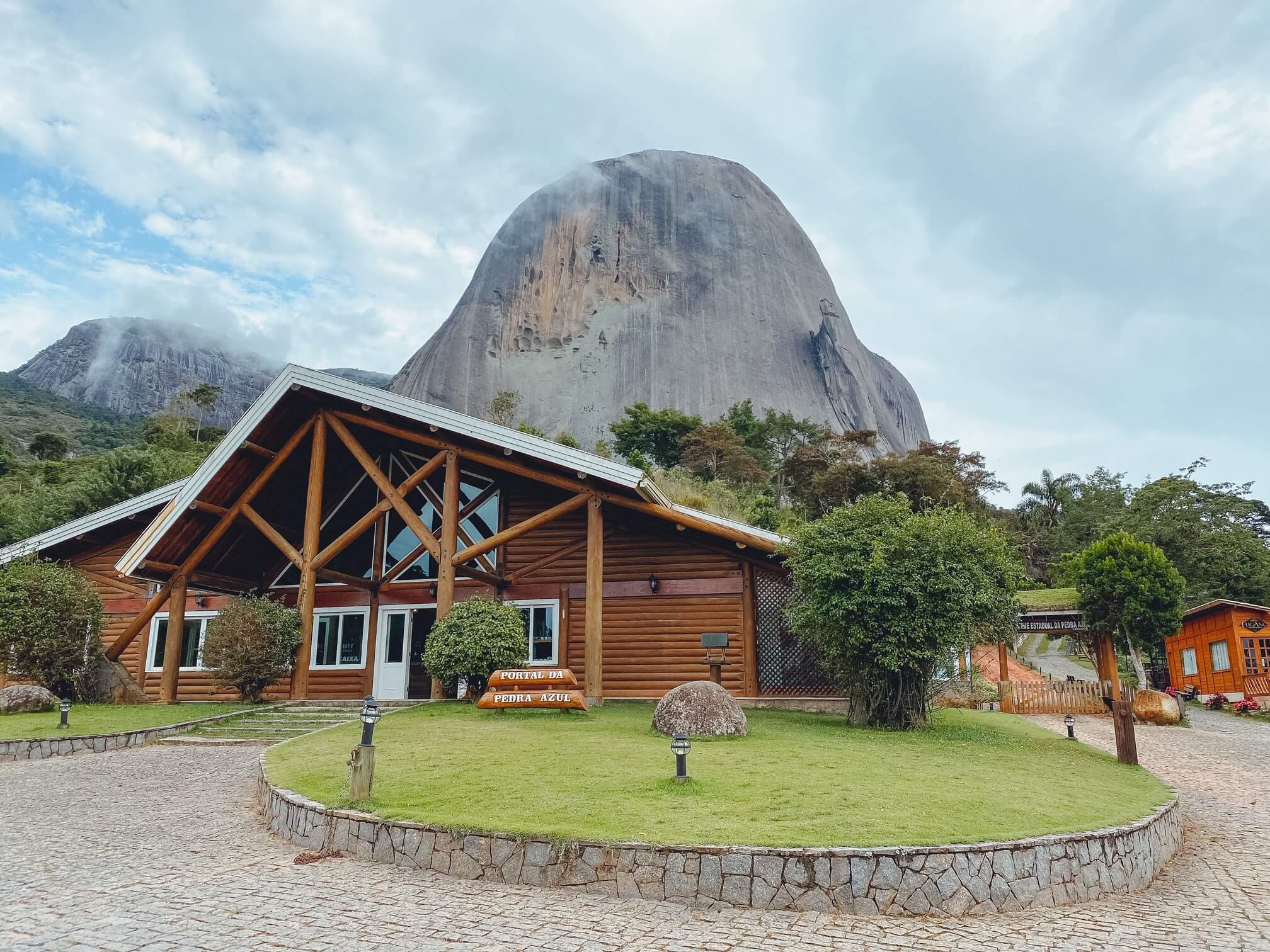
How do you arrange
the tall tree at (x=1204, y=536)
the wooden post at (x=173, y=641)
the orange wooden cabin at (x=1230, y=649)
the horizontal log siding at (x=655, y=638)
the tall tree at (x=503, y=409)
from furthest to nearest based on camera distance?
the tall tree at (x=503, y=409) < the tall tree at (x=1204, y=536) < the orange wooden cabin at (x=1230, y=649) < the horizontal log siding at (x=655, y=638) < the wooden post at (x=173, y=641)

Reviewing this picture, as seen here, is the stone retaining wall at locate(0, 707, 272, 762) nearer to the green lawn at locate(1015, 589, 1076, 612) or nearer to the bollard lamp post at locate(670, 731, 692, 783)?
the bollard lamp post at locate(670, 731, 692, 783)

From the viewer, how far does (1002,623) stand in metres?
12.3

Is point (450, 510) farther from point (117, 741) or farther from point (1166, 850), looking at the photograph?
point (1166, 850)

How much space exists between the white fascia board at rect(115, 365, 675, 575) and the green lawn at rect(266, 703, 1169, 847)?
4.47 m

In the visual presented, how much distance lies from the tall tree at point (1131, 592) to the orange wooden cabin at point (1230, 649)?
4.16ft

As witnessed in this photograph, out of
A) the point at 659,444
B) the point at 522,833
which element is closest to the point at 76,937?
the point at 522,833

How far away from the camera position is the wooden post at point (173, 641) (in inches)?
663

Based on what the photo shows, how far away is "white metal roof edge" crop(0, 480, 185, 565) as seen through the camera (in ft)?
61.1

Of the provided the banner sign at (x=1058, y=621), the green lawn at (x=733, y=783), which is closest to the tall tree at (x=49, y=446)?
the green lawn at (x=733, y=783)

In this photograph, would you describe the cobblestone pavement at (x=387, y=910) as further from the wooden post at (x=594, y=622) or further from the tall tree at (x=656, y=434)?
the tall tree at (x=656, y=434)

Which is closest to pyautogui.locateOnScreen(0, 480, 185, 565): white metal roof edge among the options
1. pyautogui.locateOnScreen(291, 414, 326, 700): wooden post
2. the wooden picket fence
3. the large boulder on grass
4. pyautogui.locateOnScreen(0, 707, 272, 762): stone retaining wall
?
pyautogui.locateOnScreen(291, 414, 326, 700): wooden post

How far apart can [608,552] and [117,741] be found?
923 cm

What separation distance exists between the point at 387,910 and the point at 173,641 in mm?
14206

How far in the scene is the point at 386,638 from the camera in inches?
733
